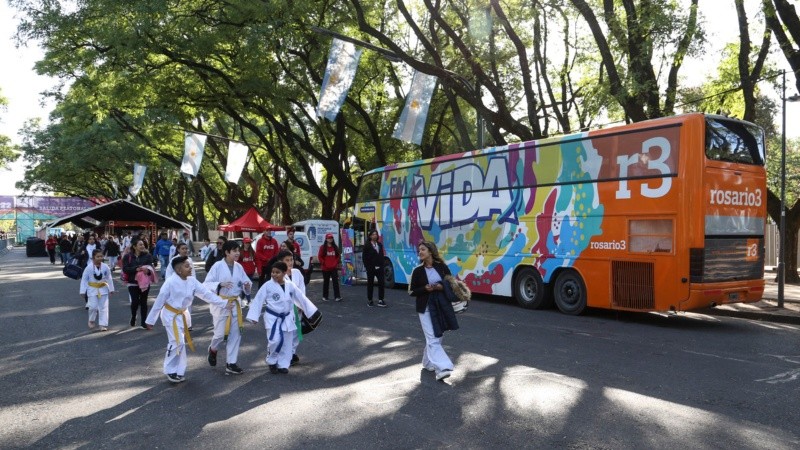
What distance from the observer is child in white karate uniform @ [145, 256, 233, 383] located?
23.4 feet

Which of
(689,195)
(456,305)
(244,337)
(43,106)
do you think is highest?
(43,106)

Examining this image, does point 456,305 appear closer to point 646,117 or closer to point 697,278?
point 697,278

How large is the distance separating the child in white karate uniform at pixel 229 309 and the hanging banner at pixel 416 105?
10072mm

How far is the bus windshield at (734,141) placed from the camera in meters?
11.2

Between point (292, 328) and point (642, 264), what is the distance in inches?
275

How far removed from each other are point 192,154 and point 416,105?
13.0 meters

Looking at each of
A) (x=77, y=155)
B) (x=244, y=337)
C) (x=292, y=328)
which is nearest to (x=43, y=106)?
(x=77, y=155)

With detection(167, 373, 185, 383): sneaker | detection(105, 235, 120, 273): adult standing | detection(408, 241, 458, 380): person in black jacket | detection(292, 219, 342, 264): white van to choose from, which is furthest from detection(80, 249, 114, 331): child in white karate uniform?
detection(292, 219, 342, 264): white van

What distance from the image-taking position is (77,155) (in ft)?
129

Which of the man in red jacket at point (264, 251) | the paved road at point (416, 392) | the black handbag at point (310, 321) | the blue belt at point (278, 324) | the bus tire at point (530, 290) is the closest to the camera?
the paved road at point (416, 392)

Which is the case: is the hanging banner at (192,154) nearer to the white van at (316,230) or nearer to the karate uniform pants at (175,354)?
the white van at (316,230)

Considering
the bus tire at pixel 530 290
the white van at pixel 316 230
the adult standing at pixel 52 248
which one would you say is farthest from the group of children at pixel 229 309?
the adult standing at pixel 52 248

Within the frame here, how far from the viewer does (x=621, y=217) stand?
12.1 metres

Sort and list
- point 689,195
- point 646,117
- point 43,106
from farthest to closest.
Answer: point 43,106 → point 646,117 → point 689,195
